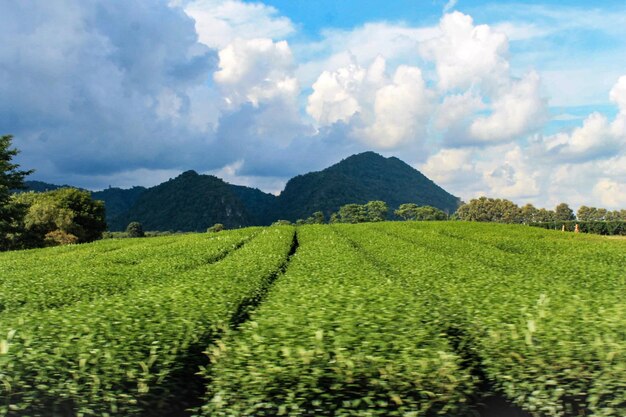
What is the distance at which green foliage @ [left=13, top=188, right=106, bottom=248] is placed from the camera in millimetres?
71750

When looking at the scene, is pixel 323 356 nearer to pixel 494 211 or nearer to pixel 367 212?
pixel 367 212

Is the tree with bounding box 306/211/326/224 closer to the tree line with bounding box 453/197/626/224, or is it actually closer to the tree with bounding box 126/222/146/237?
the tree with bounding box 126/222/146/237

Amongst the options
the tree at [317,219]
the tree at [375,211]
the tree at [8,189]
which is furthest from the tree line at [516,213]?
the tree at [8,189]

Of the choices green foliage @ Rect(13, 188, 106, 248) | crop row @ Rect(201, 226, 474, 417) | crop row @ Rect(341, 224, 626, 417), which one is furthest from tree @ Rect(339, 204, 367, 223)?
crop row @ Rect(201, 226, 474, 417)

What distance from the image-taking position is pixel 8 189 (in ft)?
206

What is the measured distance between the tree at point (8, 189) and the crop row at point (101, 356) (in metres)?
60.7

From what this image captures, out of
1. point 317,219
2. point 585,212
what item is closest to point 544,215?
point 585,212

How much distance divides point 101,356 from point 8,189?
66.4 metres

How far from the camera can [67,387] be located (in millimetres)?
6605

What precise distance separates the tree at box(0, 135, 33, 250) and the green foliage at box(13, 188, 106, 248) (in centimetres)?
157

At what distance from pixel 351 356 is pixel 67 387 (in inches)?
151

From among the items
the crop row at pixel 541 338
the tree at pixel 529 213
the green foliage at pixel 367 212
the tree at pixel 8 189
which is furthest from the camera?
the tree at pixel 529 213

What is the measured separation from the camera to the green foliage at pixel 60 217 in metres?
71.8

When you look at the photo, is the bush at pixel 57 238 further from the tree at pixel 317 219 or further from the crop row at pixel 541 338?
the crop row at pixel 541 338
